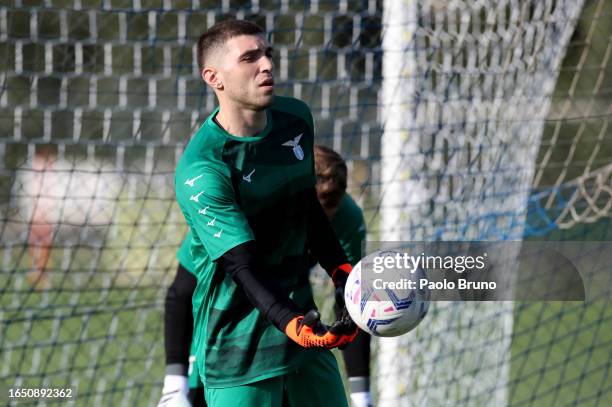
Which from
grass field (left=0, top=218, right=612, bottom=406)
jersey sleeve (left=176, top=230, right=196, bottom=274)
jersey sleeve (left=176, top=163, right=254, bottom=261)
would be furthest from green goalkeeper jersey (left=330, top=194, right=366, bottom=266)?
grass field (left=0, top=218, right=612, bottom=406)

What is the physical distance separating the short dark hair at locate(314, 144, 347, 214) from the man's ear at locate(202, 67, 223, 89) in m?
0.91

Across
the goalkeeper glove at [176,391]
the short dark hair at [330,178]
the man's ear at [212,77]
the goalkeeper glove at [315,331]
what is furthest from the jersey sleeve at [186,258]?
the goalkeeper glove at [315,331]

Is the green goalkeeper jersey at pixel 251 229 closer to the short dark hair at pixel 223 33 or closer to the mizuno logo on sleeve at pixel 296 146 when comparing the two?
the mizuno logo on sleeve at pixel 296 146

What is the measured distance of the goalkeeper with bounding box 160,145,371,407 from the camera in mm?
3902

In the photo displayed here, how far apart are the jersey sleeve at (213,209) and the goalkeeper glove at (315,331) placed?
0.32 m

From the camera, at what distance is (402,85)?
4621mm

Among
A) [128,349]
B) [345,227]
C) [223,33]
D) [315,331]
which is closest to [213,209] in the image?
[315,331]

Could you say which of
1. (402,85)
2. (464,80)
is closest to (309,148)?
(402,85)

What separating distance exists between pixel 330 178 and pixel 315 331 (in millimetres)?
1349

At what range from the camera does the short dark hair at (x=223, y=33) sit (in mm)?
3156

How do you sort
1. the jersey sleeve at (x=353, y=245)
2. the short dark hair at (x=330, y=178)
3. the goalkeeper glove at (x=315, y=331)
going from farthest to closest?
the jersey sleeve at (x=353, y=245) → the short dark hair at (x=330, y=178) → the goalkeeper glove at (x=315, y=331)

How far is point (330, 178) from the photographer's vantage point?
3963 mm

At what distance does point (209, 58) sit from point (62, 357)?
418cm

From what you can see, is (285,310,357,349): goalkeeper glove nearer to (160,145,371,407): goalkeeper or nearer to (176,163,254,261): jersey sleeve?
(176,163,254,261): jersey sleeve
